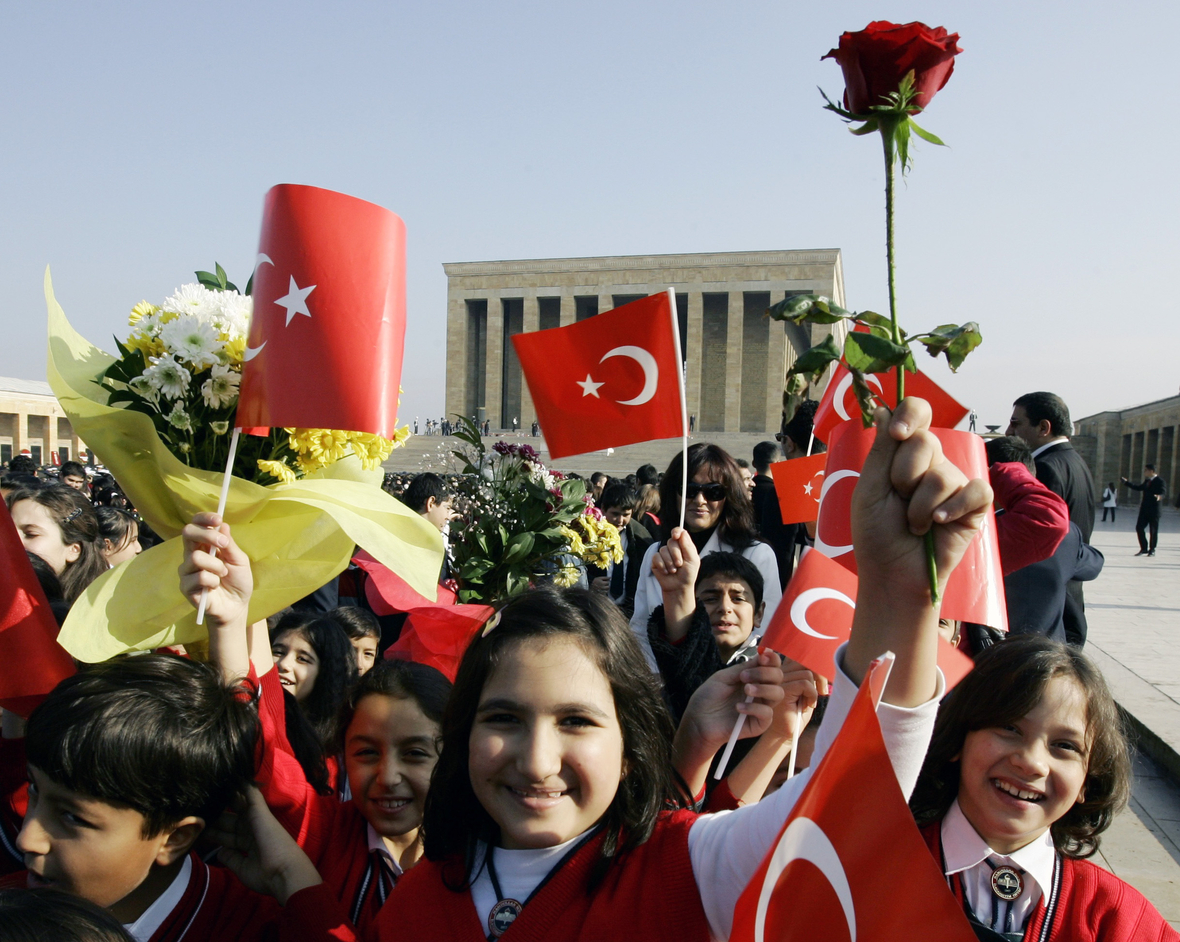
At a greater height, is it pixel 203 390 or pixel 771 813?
pixel 203 390

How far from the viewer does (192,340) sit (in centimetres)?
177

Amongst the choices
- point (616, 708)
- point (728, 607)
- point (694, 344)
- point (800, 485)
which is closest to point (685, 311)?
point (694, 344)

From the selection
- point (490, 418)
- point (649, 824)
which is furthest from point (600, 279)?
point (649, 824)

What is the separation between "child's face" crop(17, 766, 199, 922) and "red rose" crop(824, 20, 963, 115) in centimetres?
150

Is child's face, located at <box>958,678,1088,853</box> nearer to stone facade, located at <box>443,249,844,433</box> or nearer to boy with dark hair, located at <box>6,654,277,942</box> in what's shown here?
boy with dark hair, located at <box>6,654,277,942</box>

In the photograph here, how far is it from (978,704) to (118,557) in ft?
13.2

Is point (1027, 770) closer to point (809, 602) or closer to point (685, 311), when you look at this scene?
point (809, 602)

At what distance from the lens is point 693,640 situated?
2.73 m

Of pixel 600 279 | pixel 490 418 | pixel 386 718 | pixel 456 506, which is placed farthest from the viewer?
pixel 490 418

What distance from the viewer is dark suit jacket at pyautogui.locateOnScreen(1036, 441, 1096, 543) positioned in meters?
4.41

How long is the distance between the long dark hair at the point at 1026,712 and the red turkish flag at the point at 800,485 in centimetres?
127

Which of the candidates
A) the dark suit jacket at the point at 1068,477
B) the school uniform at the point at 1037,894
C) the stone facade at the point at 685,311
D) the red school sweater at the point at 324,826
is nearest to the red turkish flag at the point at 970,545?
the school uniform at the point at 1037,894

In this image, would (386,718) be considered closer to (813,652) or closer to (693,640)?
(813,652)

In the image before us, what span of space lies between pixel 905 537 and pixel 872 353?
311 mm
